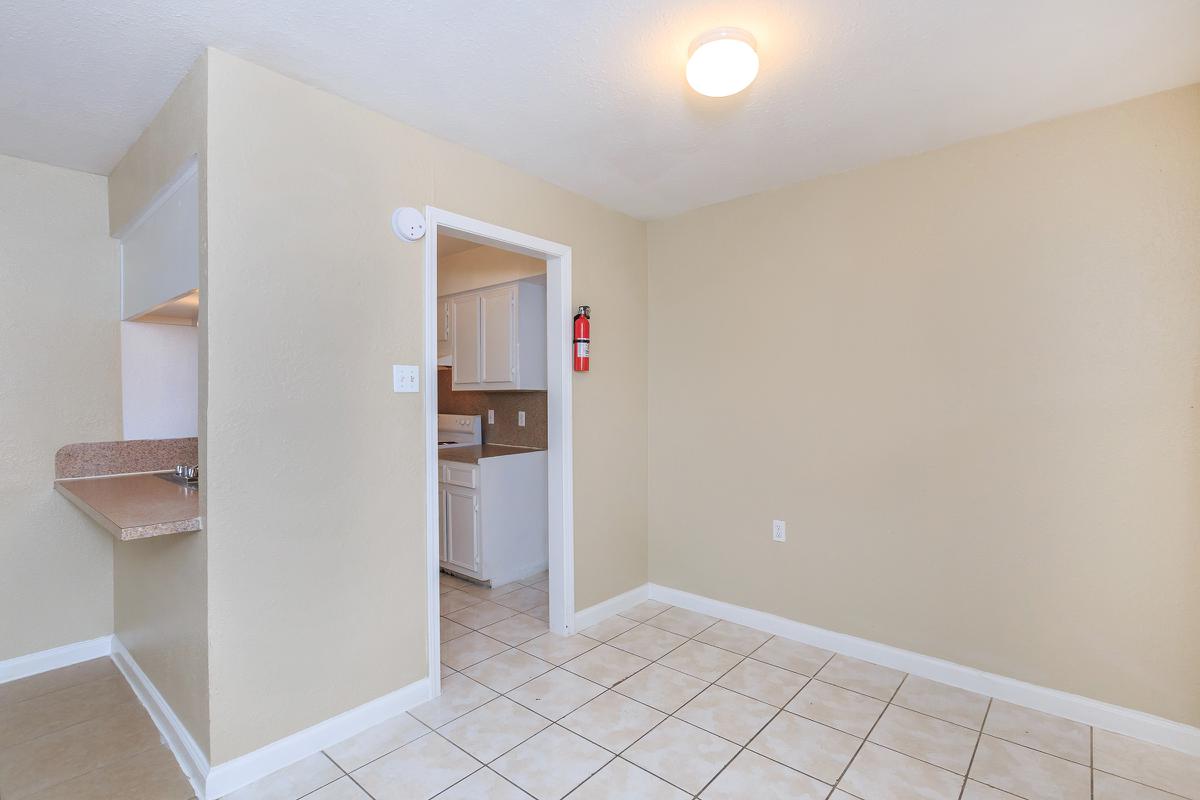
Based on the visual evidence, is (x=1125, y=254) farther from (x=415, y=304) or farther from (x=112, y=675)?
(x=112, y=675)

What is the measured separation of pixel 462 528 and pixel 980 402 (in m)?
3.14

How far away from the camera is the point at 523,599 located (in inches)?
141

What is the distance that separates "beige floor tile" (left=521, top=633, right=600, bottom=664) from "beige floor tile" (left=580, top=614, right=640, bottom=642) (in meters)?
0.06

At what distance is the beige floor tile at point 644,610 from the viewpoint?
3314 mm

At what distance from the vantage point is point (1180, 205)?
80.0 inches

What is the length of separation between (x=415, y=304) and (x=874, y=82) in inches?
76.1

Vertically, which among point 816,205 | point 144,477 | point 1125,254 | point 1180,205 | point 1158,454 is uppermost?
point 816,205

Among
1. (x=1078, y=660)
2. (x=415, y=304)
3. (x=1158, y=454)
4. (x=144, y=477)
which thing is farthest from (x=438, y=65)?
(x=1078, y=660)

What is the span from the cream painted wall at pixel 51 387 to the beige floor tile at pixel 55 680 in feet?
0.44

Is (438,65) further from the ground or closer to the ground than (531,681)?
further from the ground

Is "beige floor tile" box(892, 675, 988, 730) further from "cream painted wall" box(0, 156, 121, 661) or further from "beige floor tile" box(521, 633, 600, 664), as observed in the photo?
"cream painted wall" box(0, 156, 121, 661)

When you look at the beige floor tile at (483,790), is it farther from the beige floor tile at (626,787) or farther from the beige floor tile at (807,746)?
the beige floor tile at (807,746)

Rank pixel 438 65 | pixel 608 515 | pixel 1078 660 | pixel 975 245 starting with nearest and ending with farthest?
pixel 438 65, pixel 1078 660, pixel 975 245, pixel 608 515

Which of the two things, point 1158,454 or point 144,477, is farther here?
point 144,477
